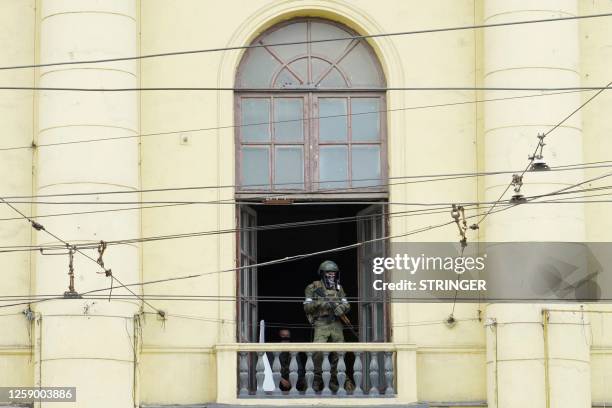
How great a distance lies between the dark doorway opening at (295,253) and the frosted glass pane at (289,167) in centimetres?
306

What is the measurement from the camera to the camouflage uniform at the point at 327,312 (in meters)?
26.5

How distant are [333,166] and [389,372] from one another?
3.04 metres

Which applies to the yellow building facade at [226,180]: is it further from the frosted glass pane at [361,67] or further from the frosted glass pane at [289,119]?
the frosted glass pane at [289,119]

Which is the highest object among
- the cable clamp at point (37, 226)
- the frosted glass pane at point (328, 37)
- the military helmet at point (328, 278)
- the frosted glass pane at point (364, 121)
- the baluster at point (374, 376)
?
the frosted glass pane at point (328, 37)

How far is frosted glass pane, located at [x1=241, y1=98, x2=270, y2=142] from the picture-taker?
26953 millimetres

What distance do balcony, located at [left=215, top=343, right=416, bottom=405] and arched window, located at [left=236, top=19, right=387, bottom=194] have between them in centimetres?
230

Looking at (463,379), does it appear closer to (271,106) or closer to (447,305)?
(447,305)

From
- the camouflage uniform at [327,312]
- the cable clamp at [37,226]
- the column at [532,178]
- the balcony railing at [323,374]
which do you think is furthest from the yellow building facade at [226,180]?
the cable clamp at [37,226]

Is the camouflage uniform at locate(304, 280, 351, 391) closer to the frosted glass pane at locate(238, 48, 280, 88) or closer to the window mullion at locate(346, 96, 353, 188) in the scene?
the window mullion at locate(346, 96, 353, 188)

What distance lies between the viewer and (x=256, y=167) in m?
26.9

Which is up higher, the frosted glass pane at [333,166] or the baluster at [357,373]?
the frosted glass pane at [333,166]

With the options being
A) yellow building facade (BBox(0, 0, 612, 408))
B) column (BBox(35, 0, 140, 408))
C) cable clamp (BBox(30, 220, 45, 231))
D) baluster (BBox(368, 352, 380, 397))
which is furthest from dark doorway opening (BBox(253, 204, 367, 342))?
cable clamp (BBox(30, 220, 45, 231))

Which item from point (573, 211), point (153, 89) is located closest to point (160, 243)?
point (153, 89)

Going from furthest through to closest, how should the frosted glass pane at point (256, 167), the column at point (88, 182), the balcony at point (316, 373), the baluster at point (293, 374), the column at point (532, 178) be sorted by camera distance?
the frosted glass pane at point (256, 167) < the baluster at point (293, 374) < the balcony at point (316, 373) < the column at point (532, 178) < the column at point (88, 182)
